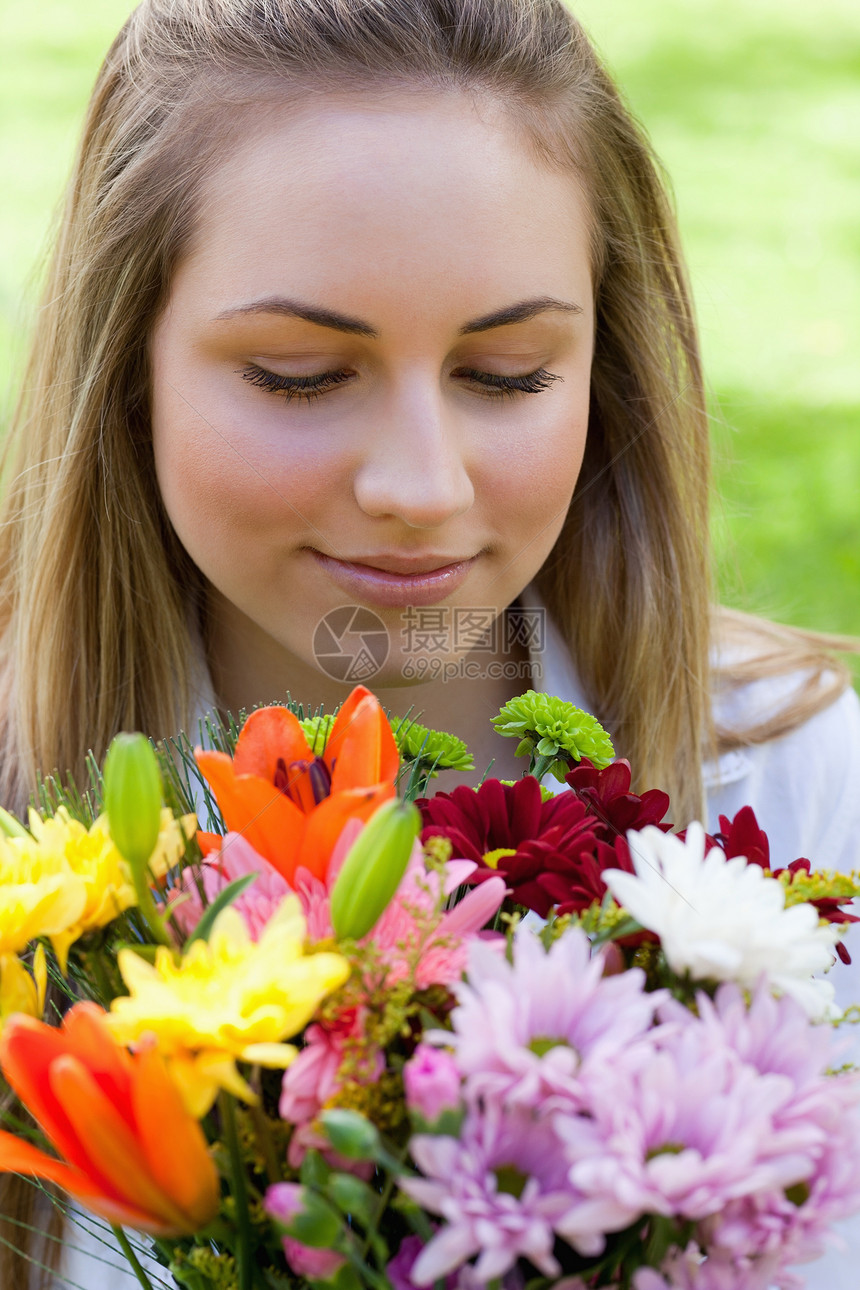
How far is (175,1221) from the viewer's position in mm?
372

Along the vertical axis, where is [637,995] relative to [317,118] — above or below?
below

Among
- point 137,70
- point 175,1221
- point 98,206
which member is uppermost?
point 137,70

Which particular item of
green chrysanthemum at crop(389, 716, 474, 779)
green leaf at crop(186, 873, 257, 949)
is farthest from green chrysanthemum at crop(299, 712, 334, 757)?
green leaf at crop(186, 873, 257, 949)

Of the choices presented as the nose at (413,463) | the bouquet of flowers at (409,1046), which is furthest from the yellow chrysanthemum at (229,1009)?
the nose at (413,463)

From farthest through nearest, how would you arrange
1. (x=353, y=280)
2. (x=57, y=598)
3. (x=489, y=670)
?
1. (x=489, y=670)
2. (x=57, y=598)
3. (x=353, y=280)

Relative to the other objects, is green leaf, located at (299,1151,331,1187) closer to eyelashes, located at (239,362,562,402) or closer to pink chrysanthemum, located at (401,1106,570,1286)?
pink chrysanthemum, located at (401,1106,570,1286)

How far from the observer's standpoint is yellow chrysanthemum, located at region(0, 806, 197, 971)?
0.40m

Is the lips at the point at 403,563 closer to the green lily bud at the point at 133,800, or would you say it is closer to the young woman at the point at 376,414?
the young woman at the point at 376,414

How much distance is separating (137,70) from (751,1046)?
2.93ft

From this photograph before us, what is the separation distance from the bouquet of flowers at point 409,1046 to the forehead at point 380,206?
16.2 inches

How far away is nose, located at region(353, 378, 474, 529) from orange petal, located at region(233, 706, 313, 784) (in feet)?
1.06

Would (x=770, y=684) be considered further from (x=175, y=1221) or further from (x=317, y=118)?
(x=175, y=1221)

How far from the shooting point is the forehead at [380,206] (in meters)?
0.78

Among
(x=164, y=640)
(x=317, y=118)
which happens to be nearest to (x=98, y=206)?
(x=317, y=118)
